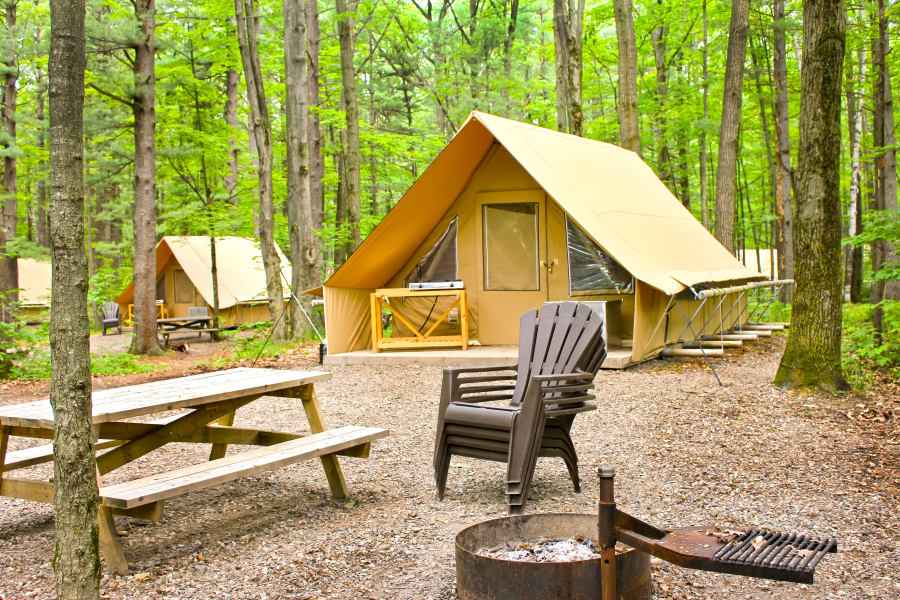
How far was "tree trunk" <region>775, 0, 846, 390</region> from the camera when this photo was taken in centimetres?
543

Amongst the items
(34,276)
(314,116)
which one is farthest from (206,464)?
(34,276)

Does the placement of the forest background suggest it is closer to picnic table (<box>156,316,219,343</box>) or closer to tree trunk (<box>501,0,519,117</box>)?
tree trunk (<box>501,0,519,117</box>)

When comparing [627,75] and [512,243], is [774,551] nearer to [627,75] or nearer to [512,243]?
[512,243]

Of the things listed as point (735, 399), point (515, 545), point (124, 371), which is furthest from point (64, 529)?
point (124, 371)

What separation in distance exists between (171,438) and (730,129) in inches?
440

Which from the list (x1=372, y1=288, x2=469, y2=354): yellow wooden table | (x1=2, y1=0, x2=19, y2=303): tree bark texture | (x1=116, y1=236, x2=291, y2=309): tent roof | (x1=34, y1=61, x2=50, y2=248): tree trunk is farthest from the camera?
(x1=34, y1=61, x2=50, y2=248): tree trunk

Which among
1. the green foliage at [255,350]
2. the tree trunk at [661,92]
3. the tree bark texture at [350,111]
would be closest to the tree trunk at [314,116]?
A: the tree bark texture at [350,111]

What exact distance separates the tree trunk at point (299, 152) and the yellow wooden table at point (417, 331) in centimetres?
244

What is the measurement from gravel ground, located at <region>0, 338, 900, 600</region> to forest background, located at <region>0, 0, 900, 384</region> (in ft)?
8.03

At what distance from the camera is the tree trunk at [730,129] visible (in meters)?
11.7

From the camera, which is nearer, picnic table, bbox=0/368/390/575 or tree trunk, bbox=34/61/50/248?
picnic table, bbox=0/368/390/575

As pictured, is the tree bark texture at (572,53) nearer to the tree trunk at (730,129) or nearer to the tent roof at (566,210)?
the tent roof at (566,210)

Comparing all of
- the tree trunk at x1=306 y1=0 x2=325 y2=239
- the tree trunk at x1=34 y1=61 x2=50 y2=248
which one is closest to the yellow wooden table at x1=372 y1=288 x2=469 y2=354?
the tree trunk at x1=306 y1=0 x2=325 y2=239

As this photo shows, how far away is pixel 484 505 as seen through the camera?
11.4 ft
